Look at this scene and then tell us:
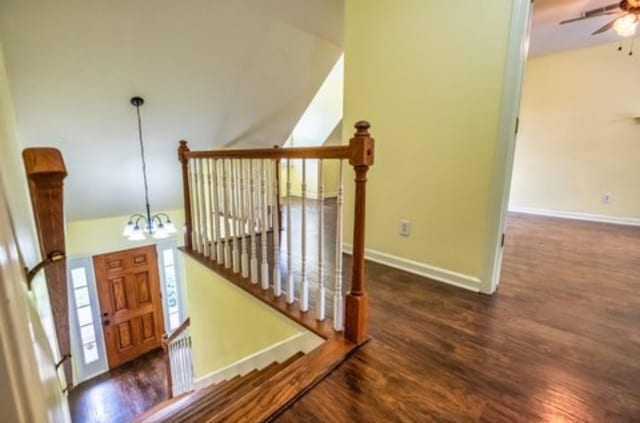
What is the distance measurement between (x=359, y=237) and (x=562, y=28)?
12.4 feet

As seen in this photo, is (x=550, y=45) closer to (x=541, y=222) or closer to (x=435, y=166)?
(x=541, y=222)

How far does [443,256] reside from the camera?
7.72ft

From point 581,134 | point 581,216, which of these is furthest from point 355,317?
point 581,134

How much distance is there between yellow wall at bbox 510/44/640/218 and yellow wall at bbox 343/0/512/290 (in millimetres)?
3274

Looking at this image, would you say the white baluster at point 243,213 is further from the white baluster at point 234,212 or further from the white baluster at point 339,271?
the white baluster at point 339,271

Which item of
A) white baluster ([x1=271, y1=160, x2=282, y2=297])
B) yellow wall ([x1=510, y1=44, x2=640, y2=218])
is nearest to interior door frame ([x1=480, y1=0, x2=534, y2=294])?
white baluster ([x1=271, y1=160, x2=282, y2=297])

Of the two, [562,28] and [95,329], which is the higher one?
[562,28]

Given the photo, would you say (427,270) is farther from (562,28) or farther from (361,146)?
(562,28)

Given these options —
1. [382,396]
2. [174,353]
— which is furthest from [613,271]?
[174,353]

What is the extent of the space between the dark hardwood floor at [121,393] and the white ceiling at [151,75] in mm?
2492

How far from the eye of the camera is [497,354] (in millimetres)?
1555

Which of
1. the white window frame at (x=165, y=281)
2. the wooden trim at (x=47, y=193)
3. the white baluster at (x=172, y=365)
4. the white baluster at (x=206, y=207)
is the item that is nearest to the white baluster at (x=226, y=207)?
the white baluster at (x=206, y=207)

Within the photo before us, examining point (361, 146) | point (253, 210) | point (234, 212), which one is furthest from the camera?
point (234, 212)

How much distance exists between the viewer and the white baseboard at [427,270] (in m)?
2.23
